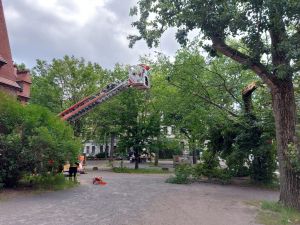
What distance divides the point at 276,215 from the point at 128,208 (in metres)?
4.72

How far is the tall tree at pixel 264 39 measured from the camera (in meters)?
11.4

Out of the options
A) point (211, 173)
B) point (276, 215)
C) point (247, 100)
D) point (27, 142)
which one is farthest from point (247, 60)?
point (211, 173)

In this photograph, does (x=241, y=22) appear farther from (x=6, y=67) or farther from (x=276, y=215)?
(x=6, y=67)

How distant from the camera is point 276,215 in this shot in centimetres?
1100

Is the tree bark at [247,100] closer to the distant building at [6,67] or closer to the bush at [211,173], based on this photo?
the bush at [211,173]

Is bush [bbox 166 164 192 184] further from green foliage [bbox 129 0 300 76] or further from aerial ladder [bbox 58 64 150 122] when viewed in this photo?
green foliage [bbox 129 0 300 76]

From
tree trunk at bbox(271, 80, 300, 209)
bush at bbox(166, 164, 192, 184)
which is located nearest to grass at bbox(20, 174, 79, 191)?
bush at bbox(166, 164, 192, 184)

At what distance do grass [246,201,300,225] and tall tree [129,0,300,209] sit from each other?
44 centimetres

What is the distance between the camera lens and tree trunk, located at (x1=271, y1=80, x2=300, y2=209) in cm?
1219

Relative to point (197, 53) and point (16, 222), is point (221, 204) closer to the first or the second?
point (16, 222)

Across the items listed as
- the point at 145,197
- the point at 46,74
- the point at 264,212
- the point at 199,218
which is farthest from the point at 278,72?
the point at 46,74

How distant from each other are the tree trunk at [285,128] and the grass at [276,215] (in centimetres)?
48

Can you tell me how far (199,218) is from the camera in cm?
1018

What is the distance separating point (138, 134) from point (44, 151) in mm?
15861
